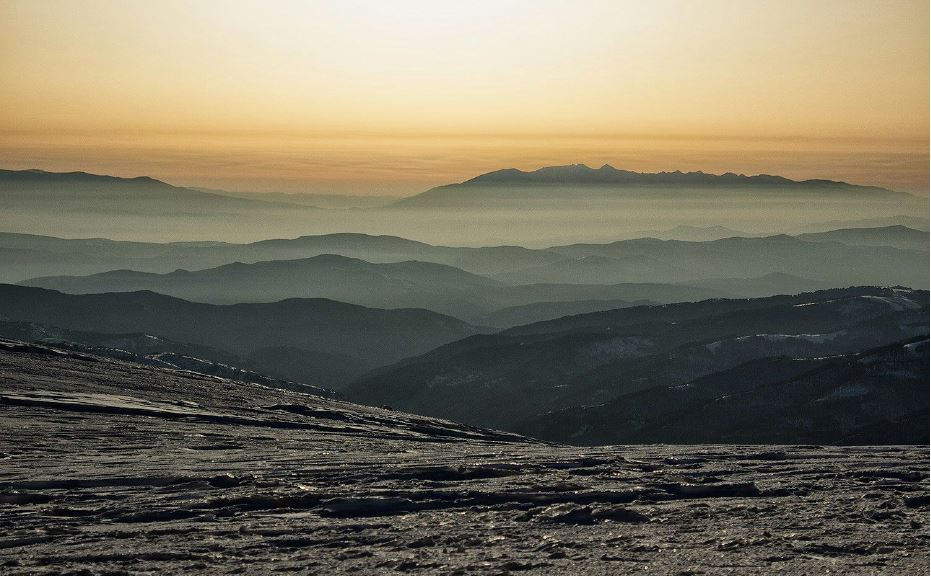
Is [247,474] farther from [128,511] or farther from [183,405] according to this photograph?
[183,405]

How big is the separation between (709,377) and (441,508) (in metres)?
105

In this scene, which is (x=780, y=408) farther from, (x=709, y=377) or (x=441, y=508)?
(x=441, y=508)

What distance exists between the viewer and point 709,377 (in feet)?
387

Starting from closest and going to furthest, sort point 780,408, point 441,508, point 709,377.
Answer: point 441,508, point 780,408, point 709,377

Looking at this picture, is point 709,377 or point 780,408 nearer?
point 780,408

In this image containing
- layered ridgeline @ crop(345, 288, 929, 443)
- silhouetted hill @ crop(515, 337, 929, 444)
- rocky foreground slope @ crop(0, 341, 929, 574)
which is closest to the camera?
rocky foreground slope @ crop(0, 341, 929, 574)

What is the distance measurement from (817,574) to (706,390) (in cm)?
10408

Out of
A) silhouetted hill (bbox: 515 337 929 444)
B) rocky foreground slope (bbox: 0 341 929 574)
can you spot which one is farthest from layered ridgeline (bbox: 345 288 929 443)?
rocky foreground slope (bbox: 0 341 929 574)

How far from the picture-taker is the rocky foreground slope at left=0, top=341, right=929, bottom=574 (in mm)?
13180

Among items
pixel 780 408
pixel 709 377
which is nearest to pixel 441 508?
pixel 780 408

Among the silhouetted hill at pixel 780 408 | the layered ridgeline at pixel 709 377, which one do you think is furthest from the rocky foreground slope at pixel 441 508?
the silhouetted hill at pixel 780 408

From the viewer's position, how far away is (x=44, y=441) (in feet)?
90.1

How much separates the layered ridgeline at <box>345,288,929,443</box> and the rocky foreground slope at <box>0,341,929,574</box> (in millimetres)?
52277

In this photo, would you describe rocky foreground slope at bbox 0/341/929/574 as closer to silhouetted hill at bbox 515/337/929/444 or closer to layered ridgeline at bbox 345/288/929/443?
layered ridgeline at bbox 345/288/929/443
